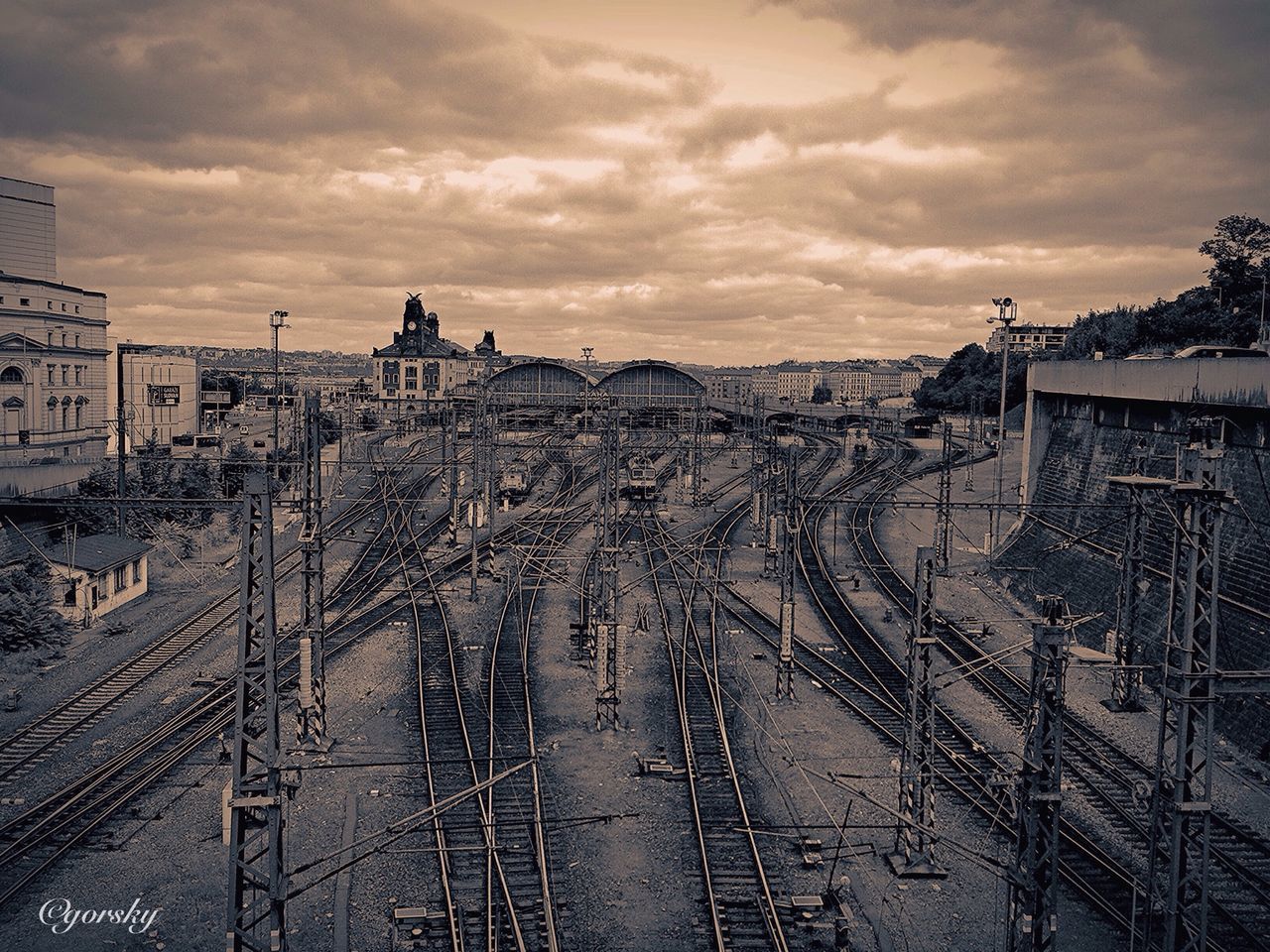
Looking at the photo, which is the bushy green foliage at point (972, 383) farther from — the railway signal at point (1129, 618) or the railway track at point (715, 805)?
the railway track at point (715, 805)

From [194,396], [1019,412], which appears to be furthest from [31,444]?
[1019,412]

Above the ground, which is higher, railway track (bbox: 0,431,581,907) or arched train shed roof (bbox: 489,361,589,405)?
arched train shed roof (bbox: 489,361,589,405)

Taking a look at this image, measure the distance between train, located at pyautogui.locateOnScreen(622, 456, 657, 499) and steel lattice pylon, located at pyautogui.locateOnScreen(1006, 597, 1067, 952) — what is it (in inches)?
1611

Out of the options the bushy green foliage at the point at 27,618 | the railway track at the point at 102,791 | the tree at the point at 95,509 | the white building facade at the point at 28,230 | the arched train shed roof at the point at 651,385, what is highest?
the white building facade at the point at 28,230

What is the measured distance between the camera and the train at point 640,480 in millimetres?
51875

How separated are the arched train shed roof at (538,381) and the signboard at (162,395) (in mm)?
27707

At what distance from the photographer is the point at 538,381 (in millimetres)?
91375

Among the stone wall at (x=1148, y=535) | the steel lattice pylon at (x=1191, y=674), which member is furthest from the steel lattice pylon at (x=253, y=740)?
the stone wall at (x=1148, y=535)

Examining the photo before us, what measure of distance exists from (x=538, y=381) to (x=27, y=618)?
68.5 meters

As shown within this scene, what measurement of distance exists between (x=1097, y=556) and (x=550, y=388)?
66.8 m

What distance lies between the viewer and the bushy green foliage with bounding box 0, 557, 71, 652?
78.0ft

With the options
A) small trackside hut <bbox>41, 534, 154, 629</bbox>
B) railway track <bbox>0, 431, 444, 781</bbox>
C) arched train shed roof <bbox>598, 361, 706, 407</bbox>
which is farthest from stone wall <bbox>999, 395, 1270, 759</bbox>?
arched train shed roof <bbox>598, 361, 706, 407</bbox>

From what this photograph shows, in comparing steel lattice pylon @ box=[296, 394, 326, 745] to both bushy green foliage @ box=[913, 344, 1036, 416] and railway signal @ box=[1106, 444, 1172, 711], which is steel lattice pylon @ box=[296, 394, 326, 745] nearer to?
railway signal @ box=[1106, 444, 1172, 711]

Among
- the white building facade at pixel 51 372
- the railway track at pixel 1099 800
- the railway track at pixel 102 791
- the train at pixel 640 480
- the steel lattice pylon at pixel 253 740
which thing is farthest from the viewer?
the train at pixel 640 480
